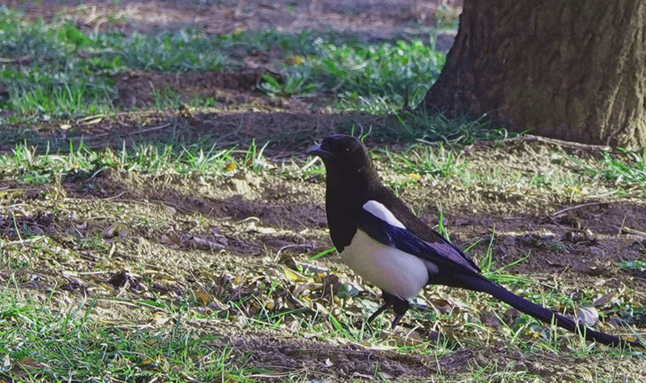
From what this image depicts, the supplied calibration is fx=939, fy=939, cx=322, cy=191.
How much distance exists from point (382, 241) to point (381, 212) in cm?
13

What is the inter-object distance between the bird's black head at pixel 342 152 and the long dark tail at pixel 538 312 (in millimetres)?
705

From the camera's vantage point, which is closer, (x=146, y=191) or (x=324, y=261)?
(x=324, y=261)

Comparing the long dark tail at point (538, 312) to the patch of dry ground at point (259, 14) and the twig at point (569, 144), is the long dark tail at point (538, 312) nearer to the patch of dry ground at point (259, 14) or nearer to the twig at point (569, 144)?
the twig at point (569, 144)

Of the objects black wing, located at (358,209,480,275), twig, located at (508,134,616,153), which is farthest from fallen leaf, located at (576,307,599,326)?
twig, located at (508,134,616,153)

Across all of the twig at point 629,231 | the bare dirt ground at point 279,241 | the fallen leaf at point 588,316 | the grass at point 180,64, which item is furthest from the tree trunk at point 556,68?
the fallen leaf at point 588,316

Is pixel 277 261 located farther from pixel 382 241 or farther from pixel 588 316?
pixel 588 316

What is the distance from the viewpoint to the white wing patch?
4.18 m

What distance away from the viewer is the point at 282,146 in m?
6.72

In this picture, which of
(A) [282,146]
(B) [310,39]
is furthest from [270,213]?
(B) [310,39]

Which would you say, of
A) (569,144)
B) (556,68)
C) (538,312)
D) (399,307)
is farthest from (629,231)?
(399,307)

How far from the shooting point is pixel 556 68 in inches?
256

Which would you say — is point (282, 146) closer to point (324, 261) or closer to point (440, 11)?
point (324, 261)

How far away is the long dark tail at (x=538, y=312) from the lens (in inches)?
151

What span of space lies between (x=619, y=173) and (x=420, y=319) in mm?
2505
